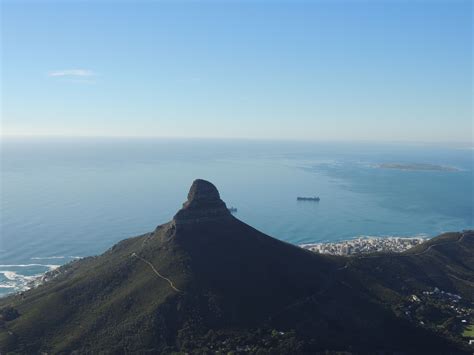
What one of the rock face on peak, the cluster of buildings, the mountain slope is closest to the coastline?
the cluster of buildings

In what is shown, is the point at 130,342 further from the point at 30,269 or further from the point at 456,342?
the point at 30,269

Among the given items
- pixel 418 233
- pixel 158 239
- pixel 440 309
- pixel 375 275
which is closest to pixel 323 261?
pixel 375 275

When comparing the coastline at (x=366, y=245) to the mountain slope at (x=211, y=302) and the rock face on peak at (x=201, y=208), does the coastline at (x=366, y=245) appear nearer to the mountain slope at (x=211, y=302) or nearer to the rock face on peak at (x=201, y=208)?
the mountain slope at (x=211, y=302)

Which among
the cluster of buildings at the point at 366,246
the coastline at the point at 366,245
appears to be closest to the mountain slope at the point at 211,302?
the coastline at the point at 366,245

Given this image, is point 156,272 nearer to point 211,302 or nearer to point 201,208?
point 211,302

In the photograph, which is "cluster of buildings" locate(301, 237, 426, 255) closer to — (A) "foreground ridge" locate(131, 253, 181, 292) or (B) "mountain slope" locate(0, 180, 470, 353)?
(B) "mountain slope" locate(0, 180, 470, 353)

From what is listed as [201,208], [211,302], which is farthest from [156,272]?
[201,208]

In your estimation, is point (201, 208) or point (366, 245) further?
point (366, 245)
